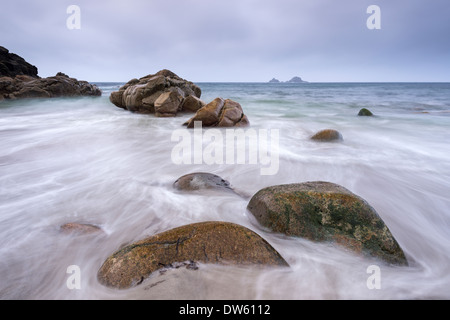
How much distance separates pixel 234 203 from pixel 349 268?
4.93 ft

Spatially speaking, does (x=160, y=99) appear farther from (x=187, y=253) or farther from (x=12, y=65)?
(x=12, y=65)

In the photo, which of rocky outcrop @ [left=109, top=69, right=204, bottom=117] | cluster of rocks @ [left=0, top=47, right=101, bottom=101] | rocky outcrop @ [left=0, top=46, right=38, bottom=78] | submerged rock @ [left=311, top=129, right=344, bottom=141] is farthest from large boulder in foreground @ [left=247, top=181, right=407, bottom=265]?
rocky outcrop @ [left=0, top=46, right=38, bottom=78]

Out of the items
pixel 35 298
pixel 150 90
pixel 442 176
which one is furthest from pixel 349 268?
pixel 150 90

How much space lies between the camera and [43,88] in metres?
22.0

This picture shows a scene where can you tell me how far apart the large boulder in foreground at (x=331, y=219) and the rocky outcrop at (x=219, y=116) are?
613 cm

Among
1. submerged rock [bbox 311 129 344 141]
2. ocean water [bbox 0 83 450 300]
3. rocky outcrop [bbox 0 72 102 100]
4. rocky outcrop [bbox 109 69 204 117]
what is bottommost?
ocean water [bbox 0 83 450 300]

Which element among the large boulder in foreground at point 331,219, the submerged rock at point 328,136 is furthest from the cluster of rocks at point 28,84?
the large boulder in foreground at point 331,219

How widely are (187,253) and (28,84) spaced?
27.0 meters

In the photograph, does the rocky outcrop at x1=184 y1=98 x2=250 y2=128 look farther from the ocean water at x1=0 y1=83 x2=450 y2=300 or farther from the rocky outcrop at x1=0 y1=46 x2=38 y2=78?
the rocky outcrop at x1=0 y1=46 x2=38 y2=78

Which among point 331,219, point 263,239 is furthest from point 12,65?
point 331,219

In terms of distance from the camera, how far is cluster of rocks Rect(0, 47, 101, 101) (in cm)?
2012

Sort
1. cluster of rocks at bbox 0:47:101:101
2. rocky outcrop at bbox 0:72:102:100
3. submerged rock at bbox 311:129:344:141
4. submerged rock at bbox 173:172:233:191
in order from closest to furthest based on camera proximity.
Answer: submerged rock at bbox 173:172:233:191 < submerged rock at bbox 311:129:344:141 < rocky outcrop at bbox 0:72:102:100 < cluster of rocks at bbox 0:47:101:101

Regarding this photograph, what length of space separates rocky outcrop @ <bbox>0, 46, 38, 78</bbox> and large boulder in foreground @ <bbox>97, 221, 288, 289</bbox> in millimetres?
35590
